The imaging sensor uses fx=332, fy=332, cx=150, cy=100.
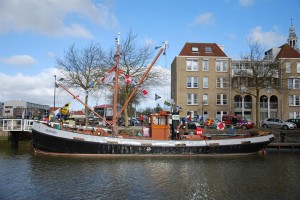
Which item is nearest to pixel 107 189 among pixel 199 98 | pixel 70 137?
pixel 70 137

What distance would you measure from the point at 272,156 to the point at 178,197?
17595 millimetres

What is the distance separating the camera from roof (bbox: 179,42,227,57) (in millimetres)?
59000

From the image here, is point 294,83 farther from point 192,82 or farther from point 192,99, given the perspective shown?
point 192,99

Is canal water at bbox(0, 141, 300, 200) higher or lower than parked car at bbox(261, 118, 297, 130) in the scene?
lower

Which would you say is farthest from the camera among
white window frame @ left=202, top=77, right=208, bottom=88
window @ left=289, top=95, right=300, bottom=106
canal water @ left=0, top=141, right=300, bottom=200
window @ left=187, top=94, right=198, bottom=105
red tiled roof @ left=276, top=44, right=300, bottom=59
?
red tiled roof @ left=276, top=44, right=300, bottom=59

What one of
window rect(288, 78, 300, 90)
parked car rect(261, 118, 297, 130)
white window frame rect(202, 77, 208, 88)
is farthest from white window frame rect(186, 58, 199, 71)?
parked car rect(261, 118, 297, 130)

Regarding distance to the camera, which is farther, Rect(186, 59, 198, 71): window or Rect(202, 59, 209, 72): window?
Rect(202, 59, 209, 72): window

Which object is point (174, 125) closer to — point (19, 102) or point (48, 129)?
point (48, 129)

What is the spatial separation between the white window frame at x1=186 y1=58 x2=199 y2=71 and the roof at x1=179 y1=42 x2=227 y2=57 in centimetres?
108

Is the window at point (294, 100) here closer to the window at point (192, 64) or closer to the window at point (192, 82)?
the window at point (192, 82)

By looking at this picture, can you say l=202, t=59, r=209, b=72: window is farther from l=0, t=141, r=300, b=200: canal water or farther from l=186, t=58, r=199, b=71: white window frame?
l=0, t=141, r=300, b=200: canal water

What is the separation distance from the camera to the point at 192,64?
5869 centimetres

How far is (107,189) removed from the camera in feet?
54.7

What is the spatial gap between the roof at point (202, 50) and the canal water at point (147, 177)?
33.4m
